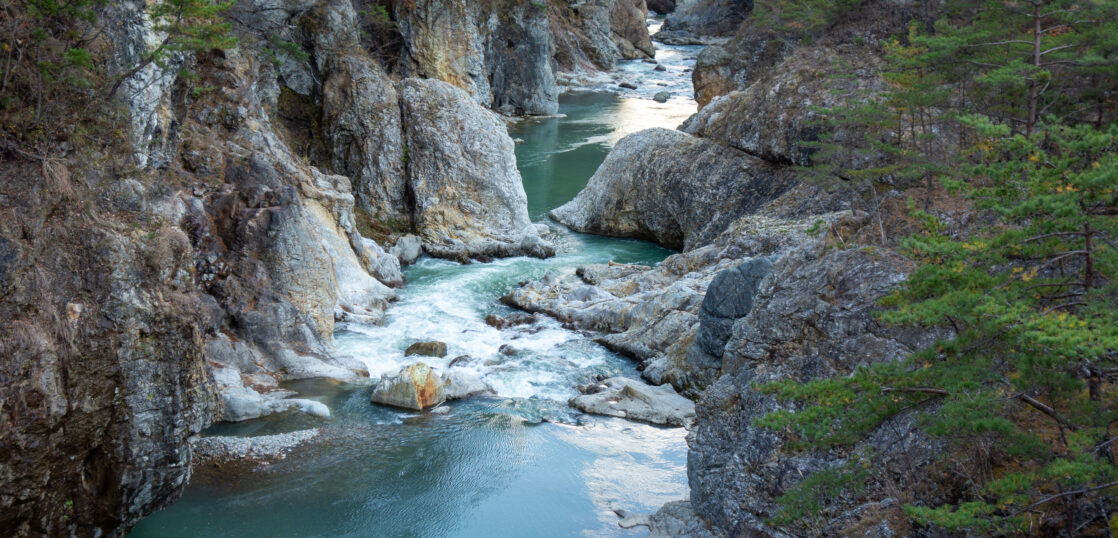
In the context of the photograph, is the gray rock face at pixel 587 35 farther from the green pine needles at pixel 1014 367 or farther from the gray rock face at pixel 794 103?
the green pine needles at pixel 1014 367

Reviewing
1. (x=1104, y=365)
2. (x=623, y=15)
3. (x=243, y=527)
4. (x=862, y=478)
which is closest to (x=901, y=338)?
(x=862, y=478)

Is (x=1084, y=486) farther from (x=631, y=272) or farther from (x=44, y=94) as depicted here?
(x=631, y=272)

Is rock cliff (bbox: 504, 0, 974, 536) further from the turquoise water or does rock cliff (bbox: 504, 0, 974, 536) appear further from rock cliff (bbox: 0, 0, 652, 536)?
rock cliff (bbox: 0, 0, 652, 536)

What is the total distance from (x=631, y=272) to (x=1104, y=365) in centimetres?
1794

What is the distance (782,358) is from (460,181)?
1857 centimetres

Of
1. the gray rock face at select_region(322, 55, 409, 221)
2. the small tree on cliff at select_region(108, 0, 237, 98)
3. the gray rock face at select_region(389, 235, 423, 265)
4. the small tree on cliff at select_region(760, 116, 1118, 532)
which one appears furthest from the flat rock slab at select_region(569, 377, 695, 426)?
the gray rock face at select_region(322, 55, 409, 221)

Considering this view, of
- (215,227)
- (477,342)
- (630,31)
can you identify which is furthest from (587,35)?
(215,227)

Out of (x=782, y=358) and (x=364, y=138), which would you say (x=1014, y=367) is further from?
(x=364, y=138)

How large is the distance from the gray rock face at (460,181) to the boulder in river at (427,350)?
786cm

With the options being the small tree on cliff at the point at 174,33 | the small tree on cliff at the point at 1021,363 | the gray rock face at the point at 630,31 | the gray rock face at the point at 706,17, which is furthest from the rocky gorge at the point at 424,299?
the gray rock face at the point at 706,17

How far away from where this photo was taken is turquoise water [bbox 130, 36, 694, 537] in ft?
41.0

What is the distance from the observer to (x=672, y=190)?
28.3 meters

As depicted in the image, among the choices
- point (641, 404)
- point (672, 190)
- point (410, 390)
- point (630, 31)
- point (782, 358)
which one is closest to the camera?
point (782, 358)

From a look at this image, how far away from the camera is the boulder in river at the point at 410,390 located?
52.5ft
